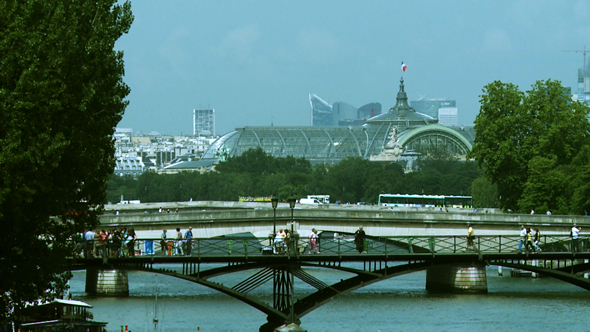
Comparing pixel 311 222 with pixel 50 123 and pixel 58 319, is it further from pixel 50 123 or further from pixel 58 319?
pixel 50 123

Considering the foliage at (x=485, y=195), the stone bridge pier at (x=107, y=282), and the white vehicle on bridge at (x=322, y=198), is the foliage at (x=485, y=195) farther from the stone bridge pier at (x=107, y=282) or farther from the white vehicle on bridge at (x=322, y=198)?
the stone bridge pier at (x=107, y=282)

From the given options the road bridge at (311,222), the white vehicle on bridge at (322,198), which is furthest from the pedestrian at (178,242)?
the white vehicle on bridge at (322,198)

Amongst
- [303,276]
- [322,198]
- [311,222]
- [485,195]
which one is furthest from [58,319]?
[322,198]

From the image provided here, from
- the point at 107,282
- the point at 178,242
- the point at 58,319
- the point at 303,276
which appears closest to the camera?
the point at 58,319

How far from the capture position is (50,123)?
32.4 meters

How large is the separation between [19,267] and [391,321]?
996 inches

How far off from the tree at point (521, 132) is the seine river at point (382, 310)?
21476 mm

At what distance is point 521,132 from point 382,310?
134 ft

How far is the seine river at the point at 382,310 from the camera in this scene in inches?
2141

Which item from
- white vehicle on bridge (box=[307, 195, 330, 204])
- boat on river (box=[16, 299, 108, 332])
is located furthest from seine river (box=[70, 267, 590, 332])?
white vehicle on bridge (box=[307, 195, 330, 204])

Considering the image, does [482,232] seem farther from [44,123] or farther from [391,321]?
[44,123]

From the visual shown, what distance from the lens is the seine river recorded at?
54375 mm

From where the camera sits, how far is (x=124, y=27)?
3772 centimetres

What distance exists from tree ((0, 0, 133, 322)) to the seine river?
16828mm
